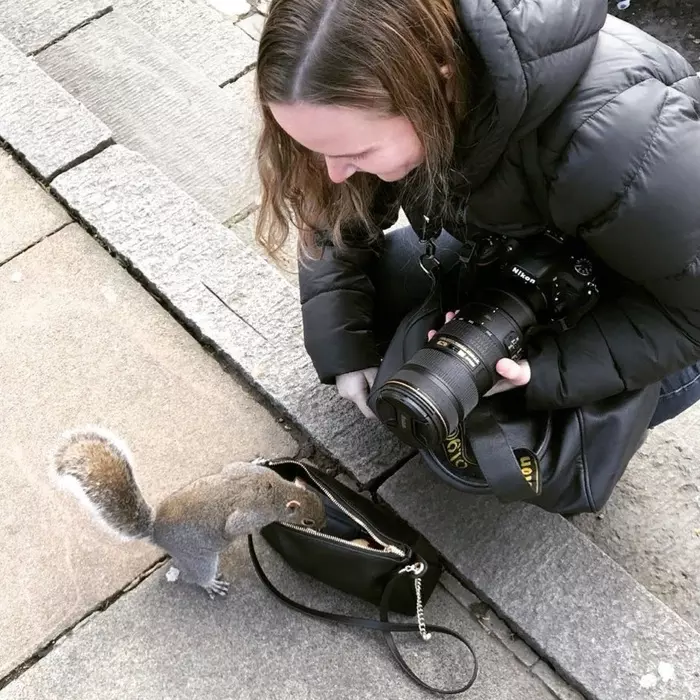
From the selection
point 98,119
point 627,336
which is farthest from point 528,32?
point 98,119

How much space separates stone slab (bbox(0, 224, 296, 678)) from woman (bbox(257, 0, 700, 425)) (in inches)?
26.2

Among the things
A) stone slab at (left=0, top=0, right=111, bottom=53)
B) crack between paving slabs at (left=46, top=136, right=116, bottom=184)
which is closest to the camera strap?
crack between paving slabs at (left=46, top=136, right=116, bottom=184)

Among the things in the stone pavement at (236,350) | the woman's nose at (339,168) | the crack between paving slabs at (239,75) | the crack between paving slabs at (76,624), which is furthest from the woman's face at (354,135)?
the crack between paving slabs at (239,75)

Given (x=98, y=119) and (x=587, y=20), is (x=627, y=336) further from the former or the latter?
(x=98, y=119)

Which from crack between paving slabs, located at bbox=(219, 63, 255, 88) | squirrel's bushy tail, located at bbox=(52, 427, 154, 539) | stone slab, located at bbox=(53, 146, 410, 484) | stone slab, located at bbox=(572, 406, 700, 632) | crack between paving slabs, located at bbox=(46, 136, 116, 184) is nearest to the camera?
squirrel's bushy tail, located at bbox=(52, 427, 154, 539)

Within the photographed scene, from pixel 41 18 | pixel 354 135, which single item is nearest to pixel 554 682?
pixel 354 135

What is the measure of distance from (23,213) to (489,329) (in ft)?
5.51

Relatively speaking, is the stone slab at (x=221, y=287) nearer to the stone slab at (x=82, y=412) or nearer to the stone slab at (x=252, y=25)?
the stone slab at (x=82, y=412)

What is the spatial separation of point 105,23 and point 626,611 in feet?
8.85

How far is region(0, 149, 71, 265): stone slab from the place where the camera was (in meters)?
2.48

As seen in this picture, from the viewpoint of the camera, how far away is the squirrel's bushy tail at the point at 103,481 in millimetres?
1706

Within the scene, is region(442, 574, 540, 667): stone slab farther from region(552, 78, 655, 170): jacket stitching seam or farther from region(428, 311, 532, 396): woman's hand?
region(552, 78, 655, 170): jacket stitching seam

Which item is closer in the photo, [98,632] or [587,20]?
[587,20]

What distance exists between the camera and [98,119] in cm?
268
